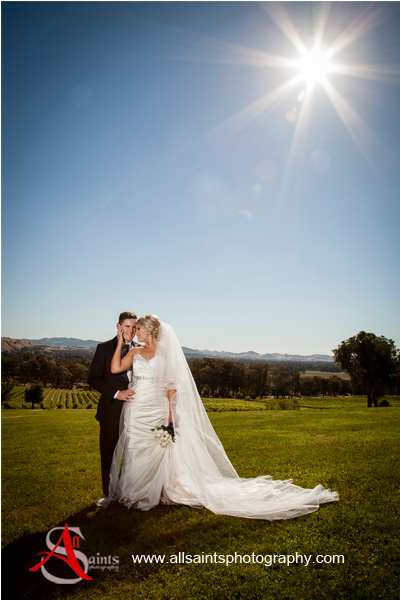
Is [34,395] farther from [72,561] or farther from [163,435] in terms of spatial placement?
[72,561]

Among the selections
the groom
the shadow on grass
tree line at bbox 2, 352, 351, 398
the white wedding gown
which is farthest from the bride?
tree line at bbox 2, 352, 351, 398

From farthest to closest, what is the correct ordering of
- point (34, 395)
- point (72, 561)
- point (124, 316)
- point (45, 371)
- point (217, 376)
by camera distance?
point (45, 371), point (217, 376), point (34, 395), point (124, 316), point (72, 561)

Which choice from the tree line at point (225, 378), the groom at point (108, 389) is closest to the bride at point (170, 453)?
the groom at point (108, 389)

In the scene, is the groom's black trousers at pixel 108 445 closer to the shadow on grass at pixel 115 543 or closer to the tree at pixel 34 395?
the shadow on grass at pixel 115 543

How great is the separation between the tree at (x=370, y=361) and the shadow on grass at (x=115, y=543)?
38.1m

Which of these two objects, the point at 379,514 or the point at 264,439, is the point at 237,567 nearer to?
the point at 379,514

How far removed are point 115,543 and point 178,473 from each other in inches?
76.9

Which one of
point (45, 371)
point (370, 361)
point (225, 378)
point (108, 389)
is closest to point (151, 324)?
point (108, 389)

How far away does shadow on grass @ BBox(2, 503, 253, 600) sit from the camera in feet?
12.5

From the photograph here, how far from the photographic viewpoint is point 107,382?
21.8 ft

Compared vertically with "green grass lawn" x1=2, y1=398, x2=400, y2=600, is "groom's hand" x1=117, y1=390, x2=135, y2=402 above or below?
above

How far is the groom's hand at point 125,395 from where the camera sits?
20.9 feet

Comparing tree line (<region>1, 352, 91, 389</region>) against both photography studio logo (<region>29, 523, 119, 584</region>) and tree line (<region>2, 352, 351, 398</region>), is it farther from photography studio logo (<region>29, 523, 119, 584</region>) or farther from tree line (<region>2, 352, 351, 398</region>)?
photography studio logo (<region>29, 523, 119, 584</region>)

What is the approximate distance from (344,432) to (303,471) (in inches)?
261
